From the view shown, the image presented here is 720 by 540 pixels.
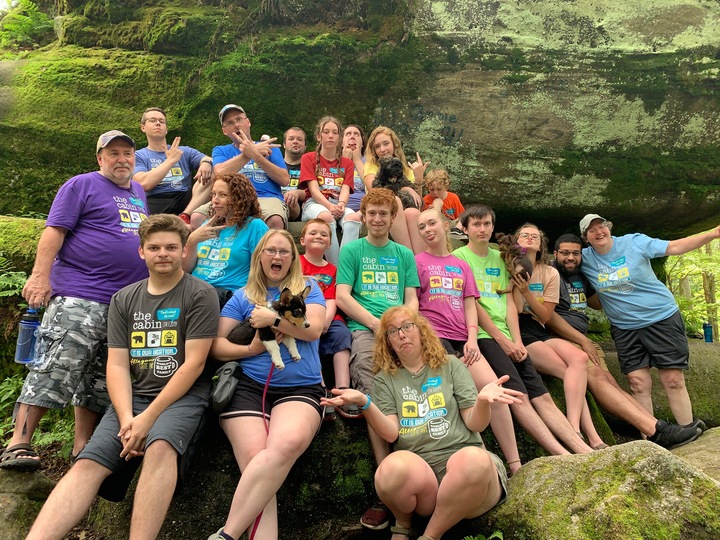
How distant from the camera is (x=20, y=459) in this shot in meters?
3.55

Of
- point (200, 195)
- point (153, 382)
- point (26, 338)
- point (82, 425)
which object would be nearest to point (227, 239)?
point (200, 195)

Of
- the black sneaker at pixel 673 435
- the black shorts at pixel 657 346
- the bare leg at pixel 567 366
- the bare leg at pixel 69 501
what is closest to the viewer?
the bare leg at pixel 69 501

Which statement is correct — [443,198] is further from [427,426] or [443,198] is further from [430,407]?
[427,426]

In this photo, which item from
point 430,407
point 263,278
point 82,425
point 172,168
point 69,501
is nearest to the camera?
point 69,501

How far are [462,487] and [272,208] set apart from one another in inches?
132

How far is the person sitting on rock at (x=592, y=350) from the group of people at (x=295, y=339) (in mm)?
22

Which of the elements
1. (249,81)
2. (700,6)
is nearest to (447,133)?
(249,81)

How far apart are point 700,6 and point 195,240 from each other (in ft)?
26.0

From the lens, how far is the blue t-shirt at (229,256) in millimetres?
4270

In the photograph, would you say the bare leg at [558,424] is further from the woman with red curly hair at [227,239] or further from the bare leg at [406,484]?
the woman with red curly hair at [227,239]

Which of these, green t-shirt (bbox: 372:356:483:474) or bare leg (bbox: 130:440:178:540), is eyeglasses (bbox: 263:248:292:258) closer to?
green t-shirt (bbox: 372:356:483:474)

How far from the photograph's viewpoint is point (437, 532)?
3.21m

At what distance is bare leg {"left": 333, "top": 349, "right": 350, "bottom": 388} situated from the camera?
13.4 ft

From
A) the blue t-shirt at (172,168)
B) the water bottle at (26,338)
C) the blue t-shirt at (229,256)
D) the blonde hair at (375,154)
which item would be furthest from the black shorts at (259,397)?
the blonde hair at (375,154)
